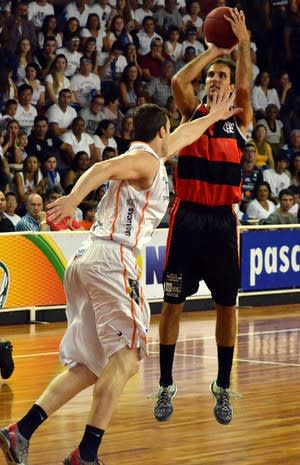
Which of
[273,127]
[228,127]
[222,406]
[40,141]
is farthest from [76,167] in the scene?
[222,406]

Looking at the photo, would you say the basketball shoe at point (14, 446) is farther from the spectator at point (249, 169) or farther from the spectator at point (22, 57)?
the spectator at point (249, 169)

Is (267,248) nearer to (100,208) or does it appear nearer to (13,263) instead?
(13,263)

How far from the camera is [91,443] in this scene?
230 inches

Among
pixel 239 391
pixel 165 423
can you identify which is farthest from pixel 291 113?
pixel 165 423

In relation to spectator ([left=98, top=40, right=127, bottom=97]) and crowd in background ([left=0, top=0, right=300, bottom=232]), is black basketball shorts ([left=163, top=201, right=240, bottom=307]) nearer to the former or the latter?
crowd in background ([left=0, top=0, right=300, bottom=232])

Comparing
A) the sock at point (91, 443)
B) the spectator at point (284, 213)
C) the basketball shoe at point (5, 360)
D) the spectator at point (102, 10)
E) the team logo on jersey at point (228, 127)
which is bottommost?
the spectator at point (284, 213)

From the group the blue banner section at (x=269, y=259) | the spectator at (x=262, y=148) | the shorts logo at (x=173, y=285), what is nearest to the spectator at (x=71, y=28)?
the spectator at (x=262, y=148)

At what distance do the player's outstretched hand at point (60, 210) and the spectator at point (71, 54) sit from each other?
11030mm

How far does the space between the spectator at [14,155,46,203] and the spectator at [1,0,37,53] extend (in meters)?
2.23

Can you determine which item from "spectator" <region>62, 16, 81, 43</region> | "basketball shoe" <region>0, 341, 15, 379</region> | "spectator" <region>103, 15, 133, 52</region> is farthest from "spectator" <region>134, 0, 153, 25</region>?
"basketball shoe" <region>0, 341, 15, 379</region>

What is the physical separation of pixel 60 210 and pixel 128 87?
39.2 ft

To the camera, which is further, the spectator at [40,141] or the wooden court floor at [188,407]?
the spectator at [40,141]

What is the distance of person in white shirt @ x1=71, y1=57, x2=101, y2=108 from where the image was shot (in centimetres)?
1647

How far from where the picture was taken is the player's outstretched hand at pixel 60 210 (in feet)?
18.0
